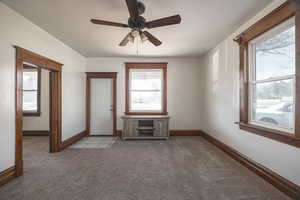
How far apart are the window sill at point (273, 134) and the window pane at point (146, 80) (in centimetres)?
305

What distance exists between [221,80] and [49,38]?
157 inches

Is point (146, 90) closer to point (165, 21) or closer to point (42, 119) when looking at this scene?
point (165, 21)

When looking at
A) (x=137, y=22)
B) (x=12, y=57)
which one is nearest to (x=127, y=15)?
(x=137, y=22)

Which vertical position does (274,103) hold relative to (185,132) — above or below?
above

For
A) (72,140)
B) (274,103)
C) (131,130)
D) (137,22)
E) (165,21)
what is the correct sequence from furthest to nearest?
(131,130)
(72,140)
(274,103)
(137,22)
(165,21)

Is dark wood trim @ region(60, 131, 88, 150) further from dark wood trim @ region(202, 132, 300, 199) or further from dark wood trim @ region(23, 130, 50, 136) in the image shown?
dark wood trim @ region(202, 132, 300, 199)

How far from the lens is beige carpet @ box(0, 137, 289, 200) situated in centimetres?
207

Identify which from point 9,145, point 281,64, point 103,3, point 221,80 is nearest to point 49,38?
point 103,3

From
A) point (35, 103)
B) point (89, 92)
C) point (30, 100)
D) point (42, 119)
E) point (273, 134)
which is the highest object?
point (89, 92)

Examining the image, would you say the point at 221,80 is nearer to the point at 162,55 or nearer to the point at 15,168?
the point at 162,55

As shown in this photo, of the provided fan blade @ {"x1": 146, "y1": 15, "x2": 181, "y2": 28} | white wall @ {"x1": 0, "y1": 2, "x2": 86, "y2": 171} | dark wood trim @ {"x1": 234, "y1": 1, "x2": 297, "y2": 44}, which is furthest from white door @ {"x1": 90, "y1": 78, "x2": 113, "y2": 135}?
dark wood trim @ {"x1": 234, "y1": 1, "x2": 297, "y2": 44}

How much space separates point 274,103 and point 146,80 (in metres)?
3.67

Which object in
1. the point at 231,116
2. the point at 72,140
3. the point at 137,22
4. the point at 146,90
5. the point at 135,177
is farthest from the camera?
the point at 146,90

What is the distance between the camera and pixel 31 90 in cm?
544
